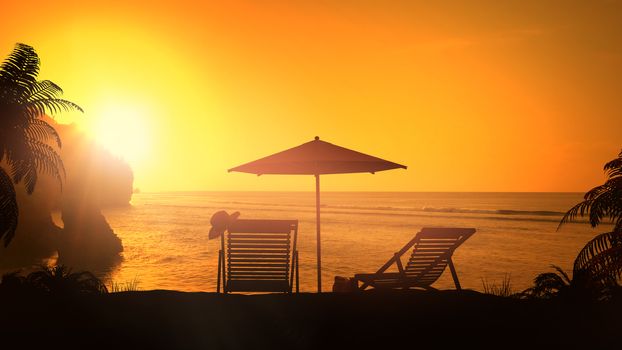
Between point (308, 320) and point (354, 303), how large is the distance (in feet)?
3.48

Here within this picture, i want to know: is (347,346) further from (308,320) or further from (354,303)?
(354,303)

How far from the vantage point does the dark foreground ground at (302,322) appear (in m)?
4.93

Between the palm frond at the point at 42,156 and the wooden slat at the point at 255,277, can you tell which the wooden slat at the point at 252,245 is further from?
the palm frond at the point at 42,156

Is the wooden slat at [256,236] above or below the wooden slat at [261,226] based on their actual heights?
below

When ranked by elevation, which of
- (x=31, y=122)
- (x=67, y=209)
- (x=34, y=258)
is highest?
(x=31, y=122)

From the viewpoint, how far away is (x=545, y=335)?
529 cm

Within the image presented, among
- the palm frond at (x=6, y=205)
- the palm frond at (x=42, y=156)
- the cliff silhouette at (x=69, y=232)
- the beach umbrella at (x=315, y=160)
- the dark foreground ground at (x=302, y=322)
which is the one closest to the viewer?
the dark foreground ground at (x=302, y=322)

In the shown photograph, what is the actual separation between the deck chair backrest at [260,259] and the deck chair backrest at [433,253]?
1.86 m

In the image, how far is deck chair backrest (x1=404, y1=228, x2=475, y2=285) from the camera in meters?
7.53

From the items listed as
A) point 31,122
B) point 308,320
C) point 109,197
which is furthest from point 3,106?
point 109,197

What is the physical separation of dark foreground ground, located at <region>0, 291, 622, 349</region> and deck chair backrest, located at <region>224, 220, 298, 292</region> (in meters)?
0.47

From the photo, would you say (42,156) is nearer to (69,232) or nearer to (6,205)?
(6,205)

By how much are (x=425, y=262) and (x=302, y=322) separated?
9.42ft

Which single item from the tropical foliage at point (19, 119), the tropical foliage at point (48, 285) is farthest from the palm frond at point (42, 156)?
the tropical foliage at point (48, 285)
